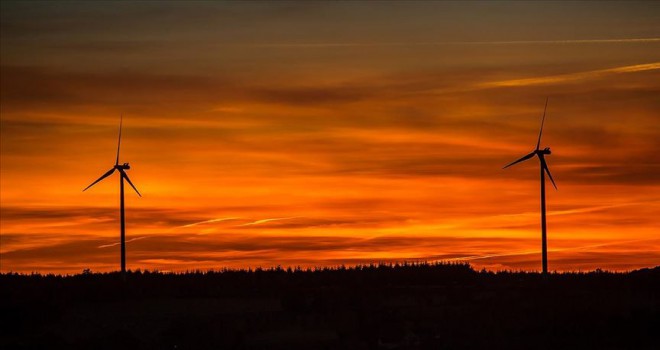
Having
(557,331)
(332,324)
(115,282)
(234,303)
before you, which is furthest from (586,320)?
(115,282)

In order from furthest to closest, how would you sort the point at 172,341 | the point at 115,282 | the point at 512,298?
the point at 115,282
the point at 512,298
the point at 172,341

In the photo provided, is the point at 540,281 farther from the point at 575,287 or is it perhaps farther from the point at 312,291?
the point at 312,291

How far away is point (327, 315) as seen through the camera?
300 ft

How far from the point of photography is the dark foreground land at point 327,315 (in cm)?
8544

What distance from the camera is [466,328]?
287ft

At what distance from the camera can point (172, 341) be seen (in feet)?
280

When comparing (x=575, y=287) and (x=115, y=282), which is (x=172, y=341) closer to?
(x=115, y=282)

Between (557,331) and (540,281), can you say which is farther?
(540,281)

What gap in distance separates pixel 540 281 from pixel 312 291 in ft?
65.2

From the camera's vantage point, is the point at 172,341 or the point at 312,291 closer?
the point at 172,341

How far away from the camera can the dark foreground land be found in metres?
85.4

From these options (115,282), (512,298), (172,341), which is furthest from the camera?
(115,282)

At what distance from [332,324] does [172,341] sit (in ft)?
35.3

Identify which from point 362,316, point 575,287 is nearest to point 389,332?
point 362,316
